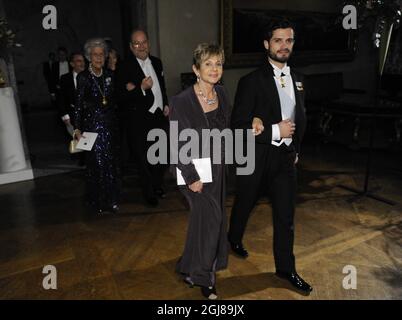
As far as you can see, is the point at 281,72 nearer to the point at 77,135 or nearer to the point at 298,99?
the point at 298,99

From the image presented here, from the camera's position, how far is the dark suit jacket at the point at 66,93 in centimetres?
512

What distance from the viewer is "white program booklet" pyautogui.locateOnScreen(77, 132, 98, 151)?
368 cm

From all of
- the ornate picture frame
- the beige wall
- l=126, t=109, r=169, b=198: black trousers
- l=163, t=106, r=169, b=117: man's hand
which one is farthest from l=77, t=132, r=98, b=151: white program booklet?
the ornate picture frame

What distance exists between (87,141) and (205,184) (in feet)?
5.71

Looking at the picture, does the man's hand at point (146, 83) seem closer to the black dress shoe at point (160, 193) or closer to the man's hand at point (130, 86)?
the man's hand at point (130, 86)

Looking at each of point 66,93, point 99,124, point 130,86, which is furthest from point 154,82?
point 66,93

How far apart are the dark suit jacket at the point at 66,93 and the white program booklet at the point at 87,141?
158 cm

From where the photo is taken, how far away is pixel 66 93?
5.29 metres

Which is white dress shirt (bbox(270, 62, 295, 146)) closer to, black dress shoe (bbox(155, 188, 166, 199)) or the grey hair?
the grey hair

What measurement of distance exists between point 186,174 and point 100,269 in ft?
4.17

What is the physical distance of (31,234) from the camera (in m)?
3.67

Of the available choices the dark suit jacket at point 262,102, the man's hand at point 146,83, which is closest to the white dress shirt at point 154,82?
the man's hand at point 146,83

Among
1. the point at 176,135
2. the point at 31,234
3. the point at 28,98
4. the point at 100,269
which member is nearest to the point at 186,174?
the point at 176,135
